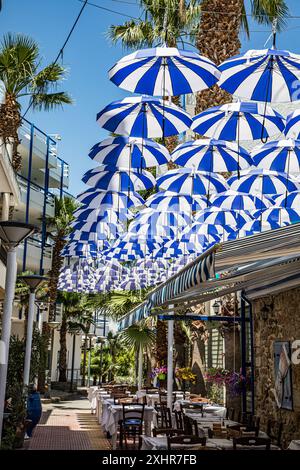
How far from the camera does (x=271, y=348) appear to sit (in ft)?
46.4

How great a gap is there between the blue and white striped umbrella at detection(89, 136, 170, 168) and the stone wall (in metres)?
4.29

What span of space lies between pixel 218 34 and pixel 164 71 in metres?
7.61

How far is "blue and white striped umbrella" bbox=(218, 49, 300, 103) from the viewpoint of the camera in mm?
10867

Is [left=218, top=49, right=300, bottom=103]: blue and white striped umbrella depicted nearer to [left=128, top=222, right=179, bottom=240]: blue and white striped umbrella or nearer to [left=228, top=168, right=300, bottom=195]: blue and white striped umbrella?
[left=228, top=168, right=300, bottom=195]: blue and white striped umbrella

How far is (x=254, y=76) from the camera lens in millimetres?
11289

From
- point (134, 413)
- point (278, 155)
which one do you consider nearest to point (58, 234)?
point (134, 413)

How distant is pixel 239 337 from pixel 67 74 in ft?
34.1

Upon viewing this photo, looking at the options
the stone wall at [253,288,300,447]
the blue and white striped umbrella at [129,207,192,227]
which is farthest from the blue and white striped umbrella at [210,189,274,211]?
the stone wall at [253,288,300,447]

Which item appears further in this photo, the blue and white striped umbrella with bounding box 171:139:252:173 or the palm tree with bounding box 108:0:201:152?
the palm tree with bounding box 108:0:201:152

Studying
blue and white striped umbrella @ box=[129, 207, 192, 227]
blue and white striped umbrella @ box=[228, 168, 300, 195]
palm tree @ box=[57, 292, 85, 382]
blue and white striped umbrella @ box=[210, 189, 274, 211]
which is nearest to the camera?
blue and white striped umbrella @ box=[228, 168, 300, 195]

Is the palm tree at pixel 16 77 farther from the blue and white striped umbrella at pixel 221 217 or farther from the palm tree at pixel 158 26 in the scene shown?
the blue and white striped umbrella at pixel 221 217

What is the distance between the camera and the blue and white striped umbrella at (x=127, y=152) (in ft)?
47.8

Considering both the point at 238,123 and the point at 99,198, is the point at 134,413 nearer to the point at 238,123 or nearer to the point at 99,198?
the point at 99,198

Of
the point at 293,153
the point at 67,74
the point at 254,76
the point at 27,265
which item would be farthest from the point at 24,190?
the point at 254,76
